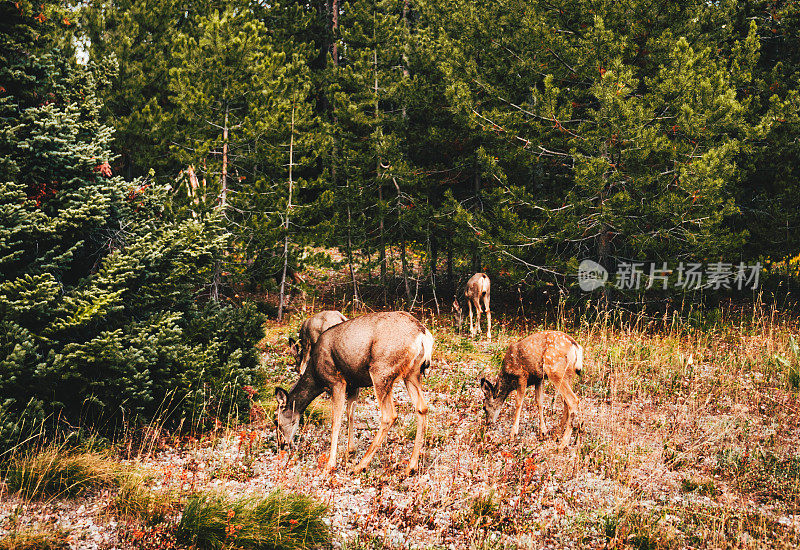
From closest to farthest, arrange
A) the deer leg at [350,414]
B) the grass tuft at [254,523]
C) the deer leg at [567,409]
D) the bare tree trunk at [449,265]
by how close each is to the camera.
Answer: the grass tuft at [254,523] < the deer leg at [350,414] < the deer leg at [567,409] < the bare tree trunk at [449,265]

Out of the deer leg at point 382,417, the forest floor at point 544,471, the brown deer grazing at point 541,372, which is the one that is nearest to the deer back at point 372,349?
the deer leg at point 382,417

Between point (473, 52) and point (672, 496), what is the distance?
11876 millimetres

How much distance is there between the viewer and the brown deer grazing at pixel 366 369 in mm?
6066

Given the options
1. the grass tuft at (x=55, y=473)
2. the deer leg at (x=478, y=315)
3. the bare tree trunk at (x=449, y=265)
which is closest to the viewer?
the grass tuft at (x=55, y=473)

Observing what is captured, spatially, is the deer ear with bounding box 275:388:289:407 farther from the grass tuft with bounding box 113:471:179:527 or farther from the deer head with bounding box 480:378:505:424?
the deer head with bounding box 480:378:505:424

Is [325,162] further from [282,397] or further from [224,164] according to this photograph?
[282,397]

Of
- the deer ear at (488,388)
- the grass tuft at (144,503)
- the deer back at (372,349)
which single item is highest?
the deer back at (372,349)

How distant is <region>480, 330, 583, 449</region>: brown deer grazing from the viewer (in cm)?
695

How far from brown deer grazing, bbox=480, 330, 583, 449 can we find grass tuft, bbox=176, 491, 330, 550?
329cm

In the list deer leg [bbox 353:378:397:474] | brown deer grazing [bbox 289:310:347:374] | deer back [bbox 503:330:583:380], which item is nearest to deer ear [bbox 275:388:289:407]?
deer leg [bbox 353:378:397:474]

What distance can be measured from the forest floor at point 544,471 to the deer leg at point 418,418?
18cm

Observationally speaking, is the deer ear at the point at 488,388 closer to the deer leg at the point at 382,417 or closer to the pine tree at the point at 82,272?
the deer leg at the point at 382,417

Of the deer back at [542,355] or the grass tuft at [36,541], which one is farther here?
the deer back at [542,355]

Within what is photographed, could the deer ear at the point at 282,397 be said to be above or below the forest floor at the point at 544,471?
above
